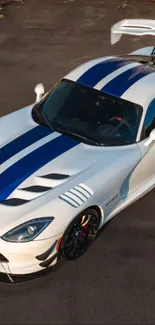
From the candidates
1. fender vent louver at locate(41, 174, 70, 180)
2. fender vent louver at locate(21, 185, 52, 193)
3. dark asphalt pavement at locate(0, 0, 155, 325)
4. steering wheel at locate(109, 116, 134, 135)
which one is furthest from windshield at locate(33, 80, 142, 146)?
dark asphalt pavement at locate(0, 0, 155, 325)

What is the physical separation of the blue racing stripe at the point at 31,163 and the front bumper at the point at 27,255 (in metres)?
0.53

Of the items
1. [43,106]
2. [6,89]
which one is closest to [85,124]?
[43,106]

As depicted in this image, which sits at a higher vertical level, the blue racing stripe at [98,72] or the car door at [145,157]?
the blue racing stripe at [98,72]

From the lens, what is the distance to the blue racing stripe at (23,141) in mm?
4609

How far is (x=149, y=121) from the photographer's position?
16.3 ft

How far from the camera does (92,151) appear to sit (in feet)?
15.3

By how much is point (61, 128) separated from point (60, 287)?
1.76 metres

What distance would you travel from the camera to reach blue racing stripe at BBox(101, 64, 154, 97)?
5.05m

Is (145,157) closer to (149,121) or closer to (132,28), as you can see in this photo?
(149,121)

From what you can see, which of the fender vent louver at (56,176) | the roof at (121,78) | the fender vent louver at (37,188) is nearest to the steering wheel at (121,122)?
the roof at (121,78)

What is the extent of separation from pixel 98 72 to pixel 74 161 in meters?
1.41

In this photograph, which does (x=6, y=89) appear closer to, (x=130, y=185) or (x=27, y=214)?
(x=130, y=185)

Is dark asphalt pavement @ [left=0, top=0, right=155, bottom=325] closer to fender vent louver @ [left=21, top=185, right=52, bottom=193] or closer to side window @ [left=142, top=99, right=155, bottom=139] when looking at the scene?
fender vent louver @ [left=21, top=185, right=52, bottom=193]

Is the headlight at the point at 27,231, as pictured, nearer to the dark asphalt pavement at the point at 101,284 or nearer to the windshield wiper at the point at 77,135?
the dark asphalt pavement at the point at 101,284
